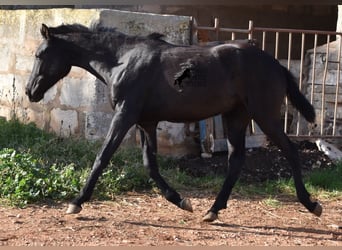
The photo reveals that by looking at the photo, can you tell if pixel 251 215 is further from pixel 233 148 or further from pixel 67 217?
pixel 67 217

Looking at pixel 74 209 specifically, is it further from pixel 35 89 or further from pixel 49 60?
pixel 49 60

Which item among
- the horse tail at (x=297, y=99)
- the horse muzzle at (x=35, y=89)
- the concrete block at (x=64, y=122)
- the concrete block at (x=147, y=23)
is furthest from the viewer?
the concrete block at (x=64, y=122)

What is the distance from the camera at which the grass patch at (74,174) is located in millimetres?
5879

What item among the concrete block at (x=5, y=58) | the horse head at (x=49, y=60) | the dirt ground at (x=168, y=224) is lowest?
the dirt ground at (x=168, y=224)

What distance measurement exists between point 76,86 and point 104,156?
2.86 meters

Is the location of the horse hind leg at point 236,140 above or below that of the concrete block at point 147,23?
below

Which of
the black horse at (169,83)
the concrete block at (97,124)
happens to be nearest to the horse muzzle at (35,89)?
the black horse at (169,83)

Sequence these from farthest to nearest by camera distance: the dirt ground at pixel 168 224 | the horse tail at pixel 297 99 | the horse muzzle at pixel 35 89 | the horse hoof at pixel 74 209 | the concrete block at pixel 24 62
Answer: the concrete block at pixel 24 62, the horse tail at pixel 297 99, the horse muzzle at pixel 35 89, the horse hoof at pixel 74 209, the dirt ground at pixel 168 224

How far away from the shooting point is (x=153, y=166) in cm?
555

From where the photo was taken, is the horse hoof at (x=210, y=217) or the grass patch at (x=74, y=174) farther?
the grass patch at (x=74, y=174)

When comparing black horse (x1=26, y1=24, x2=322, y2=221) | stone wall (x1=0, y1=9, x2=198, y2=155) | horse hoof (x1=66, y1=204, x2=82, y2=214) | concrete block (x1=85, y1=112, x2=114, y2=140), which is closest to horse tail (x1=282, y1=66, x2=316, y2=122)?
black horse (x1=26, y1=24, x2=322, y2=221)

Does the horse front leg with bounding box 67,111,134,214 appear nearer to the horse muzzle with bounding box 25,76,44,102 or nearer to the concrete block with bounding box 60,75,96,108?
the horse muzzle with bounding box 25,76,44,102

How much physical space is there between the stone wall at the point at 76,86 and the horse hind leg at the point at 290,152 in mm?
2515

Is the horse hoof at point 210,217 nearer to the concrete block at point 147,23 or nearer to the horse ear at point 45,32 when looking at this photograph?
the horse ear at point 45,32
